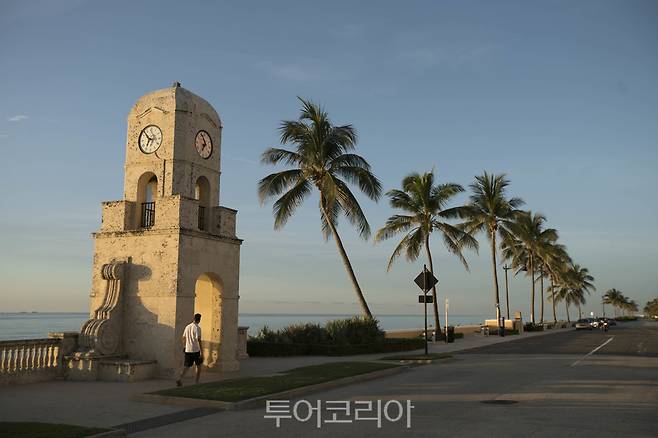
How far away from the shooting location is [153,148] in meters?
18.0

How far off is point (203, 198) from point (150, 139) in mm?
2651

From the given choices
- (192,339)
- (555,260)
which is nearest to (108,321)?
(192,339)

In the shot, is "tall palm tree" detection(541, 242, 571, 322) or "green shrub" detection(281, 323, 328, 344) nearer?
"green shrub" detection(281, 323, 328, 344)

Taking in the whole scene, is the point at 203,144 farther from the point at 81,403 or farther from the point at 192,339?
the point at 81,403

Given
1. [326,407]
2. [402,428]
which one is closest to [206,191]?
[326,407]

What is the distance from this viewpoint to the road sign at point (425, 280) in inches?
926

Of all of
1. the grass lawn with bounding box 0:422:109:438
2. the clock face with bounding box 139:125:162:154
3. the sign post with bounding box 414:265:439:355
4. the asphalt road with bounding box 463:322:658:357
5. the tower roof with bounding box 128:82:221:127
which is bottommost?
the asphalt road with bounding box 463:322:658:357

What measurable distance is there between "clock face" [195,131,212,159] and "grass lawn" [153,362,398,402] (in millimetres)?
7620

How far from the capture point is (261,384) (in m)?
13.4

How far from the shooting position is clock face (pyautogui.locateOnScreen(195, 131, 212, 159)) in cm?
1848

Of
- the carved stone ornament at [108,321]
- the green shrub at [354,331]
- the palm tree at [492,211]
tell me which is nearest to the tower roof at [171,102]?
the carved stone ornament at [108,321]

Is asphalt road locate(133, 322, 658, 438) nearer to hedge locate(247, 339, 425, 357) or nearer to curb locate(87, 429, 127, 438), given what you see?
curb locate(87, 429, 127, 438)

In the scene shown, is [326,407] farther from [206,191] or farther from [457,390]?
[206,191]

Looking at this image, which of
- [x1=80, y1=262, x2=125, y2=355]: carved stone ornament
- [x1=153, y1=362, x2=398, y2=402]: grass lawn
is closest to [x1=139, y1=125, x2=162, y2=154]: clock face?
[x1=80, y1=262, x2=125, y2=355]: carved stone ornament
